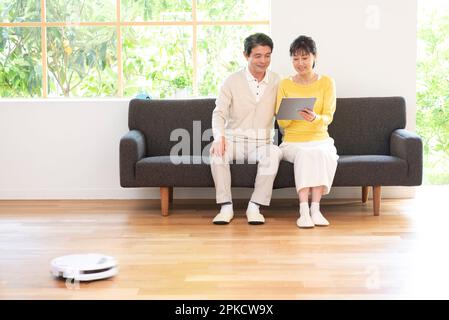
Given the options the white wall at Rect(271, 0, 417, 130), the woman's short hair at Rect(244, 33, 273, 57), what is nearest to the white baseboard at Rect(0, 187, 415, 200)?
the white wall at Rect(271, 0, 417, 130)

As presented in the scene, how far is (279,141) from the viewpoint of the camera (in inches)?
218

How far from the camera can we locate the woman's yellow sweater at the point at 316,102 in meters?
5.07

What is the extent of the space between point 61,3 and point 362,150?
8.71 ft

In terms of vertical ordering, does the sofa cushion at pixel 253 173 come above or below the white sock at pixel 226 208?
above

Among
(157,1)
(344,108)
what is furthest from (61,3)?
(344,108)

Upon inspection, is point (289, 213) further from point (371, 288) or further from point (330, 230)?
point (371, 288)

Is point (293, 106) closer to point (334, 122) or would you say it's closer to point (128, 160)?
point (334, 122)

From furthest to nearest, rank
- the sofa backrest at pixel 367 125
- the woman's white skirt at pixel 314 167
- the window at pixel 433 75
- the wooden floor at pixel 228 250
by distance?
the window at pixel 433 75
the sofa backrest at pixel 367 125
the woman's white skirt at pixel 314 167
the wooden floor at pixel 228 250

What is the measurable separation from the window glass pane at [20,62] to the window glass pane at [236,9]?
4.40 feet

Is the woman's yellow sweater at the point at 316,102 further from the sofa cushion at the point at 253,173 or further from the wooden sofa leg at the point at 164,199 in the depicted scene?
the wooden sofa leg at the point at 164,199

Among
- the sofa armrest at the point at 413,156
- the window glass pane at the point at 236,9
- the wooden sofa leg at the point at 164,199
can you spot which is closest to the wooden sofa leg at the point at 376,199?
the sofa armrest at the point at 413,156

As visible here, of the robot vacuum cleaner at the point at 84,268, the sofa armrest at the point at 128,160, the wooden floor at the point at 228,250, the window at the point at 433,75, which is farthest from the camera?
the window at the point at 433,75

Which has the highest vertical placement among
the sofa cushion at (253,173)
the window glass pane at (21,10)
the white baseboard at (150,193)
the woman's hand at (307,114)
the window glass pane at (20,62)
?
the window glass pane at (21,10)

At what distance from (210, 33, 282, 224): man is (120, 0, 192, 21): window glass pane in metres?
1.12
